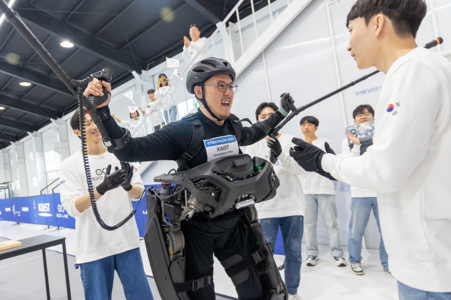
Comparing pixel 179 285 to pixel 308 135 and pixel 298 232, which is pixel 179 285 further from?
pixel 308 135

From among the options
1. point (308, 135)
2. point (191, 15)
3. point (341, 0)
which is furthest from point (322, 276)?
point (191, 15)

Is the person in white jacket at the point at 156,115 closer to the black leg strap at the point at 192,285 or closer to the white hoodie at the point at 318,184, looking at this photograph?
the white hoodie at the point at 318,184

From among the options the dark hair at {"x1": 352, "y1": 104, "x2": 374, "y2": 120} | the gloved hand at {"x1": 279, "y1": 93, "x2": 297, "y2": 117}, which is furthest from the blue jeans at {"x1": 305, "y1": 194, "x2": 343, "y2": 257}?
the gloved hand at {"x1": 279, "y1": 93, "x2": 297, "y2": 117}

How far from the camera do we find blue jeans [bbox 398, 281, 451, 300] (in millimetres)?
1057

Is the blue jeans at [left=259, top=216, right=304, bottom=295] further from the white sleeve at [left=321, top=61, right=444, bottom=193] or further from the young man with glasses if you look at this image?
the white sleeve at [left=321, top=61, right=444, bottom=193]

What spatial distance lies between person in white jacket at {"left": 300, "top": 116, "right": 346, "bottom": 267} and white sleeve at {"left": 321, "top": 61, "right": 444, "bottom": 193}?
3.23 m

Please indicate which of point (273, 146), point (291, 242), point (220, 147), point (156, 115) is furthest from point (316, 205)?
point (156, 115)

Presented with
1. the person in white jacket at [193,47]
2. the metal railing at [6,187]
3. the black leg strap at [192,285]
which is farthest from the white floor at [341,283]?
the metal railing at [6,187]

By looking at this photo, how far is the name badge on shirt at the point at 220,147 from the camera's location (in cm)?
171

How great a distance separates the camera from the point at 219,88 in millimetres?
1890

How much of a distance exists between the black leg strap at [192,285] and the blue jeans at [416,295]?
1007 millimetres

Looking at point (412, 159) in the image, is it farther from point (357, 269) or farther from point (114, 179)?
point (357, 269)

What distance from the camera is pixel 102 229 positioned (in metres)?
2.35

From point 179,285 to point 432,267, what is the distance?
4.05 feet
